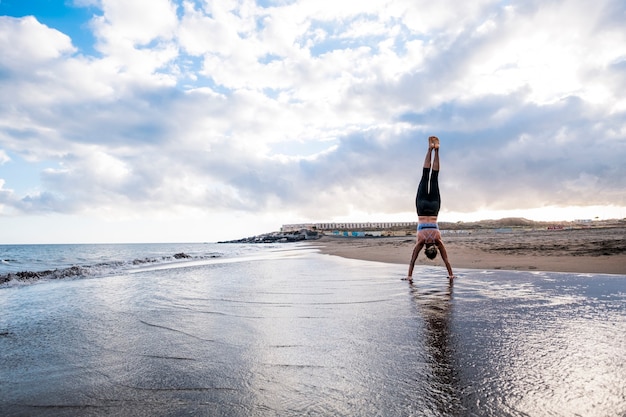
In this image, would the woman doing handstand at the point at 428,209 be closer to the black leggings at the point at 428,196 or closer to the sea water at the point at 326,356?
the black leggings at the point at 428,196

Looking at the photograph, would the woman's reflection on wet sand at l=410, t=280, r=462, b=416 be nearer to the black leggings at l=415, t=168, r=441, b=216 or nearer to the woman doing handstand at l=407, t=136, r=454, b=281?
the woman doing handstand at l=407, t=136, r=454, b=281

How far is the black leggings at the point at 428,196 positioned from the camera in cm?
922

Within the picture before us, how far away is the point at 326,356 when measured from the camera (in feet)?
11.2

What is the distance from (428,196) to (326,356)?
688 cm

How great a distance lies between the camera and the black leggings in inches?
363

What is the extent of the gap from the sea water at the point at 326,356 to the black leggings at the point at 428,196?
2.83 m

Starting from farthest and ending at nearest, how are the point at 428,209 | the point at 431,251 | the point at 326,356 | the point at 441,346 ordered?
the point at 431,251 < the point at 428,209 < the point at 441,346 < the point at 326,356

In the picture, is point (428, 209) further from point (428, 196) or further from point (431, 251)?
point (431, 251)

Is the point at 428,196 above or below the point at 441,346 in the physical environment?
above

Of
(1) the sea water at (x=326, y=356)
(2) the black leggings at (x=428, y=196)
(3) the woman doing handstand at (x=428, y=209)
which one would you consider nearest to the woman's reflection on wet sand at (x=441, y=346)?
(1) the sea water at (x=326, y=356)

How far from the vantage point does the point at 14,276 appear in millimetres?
13008

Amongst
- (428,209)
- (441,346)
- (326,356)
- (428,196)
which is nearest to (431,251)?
(428,209)

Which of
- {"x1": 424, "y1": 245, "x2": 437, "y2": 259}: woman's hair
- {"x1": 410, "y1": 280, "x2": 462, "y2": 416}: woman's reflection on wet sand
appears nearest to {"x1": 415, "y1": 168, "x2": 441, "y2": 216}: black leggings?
{"x1": 424, "y1": 245, "x2": 437, "y2": 259}: woman's hair

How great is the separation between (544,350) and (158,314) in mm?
5281
